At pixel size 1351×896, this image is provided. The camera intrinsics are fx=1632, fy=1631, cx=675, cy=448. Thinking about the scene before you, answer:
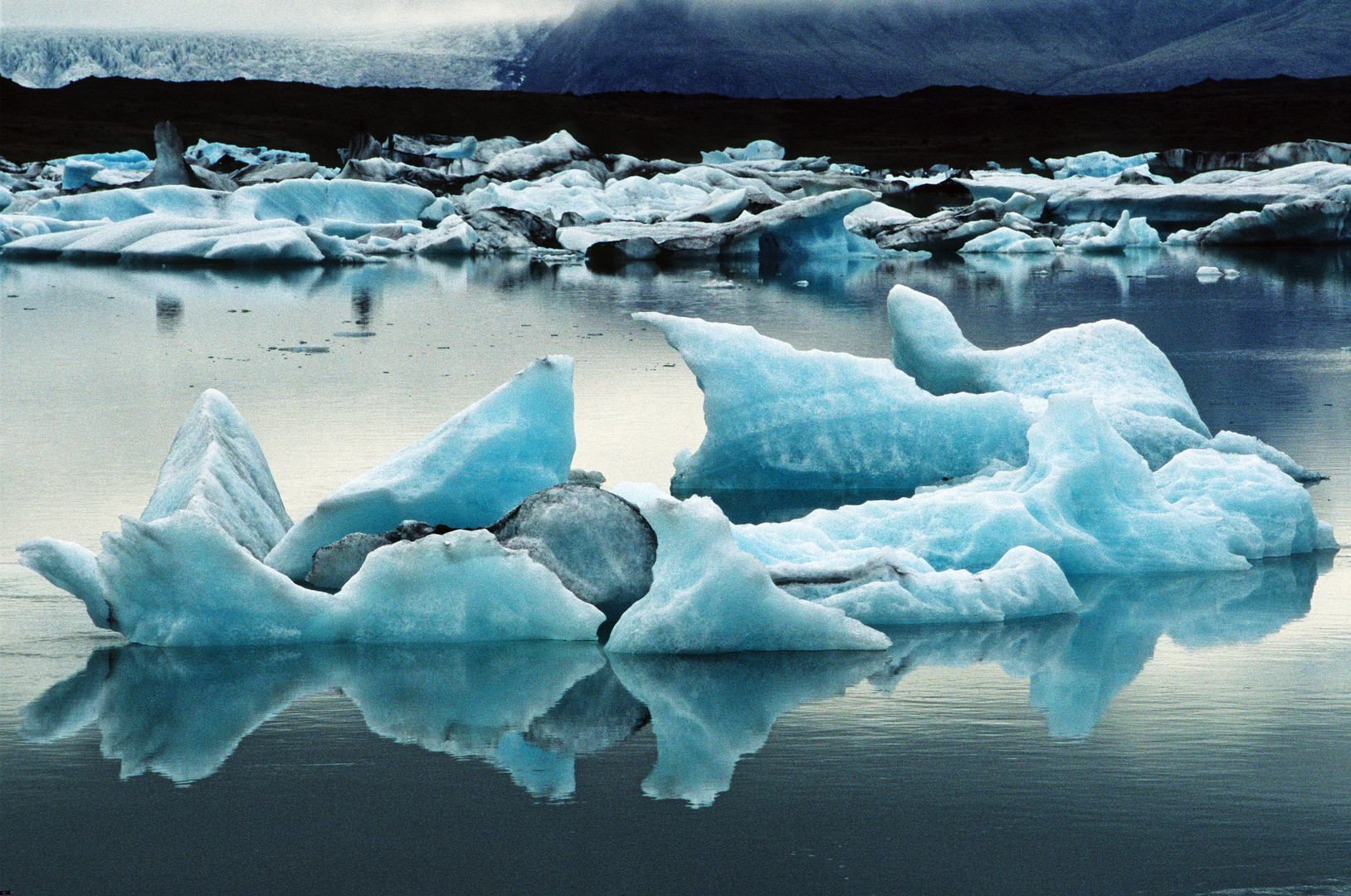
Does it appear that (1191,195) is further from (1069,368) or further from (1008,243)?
(1069,368)

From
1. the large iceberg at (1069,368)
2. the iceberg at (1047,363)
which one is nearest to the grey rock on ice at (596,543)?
the large iceberg at (1069,368)

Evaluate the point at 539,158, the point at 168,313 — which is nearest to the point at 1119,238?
the point at 168,313

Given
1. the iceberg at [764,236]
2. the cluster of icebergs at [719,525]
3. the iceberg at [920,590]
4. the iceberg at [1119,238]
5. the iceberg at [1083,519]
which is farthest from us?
the iceberg at [1119,238]

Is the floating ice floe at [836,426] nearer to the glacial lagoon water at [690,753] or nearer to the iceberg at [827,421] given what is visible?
the iceberg at [827,421]

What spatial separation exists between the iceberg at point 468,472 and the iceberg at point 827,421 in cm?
102

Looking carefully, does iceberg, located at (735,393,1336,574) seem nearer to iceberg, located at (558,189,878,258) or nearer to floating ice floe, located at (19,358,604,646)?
floating ice floe, located at (19,358,604,646)

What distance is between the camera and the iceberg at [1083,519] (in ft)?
13.1

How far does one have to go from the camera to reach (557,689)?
312 cm

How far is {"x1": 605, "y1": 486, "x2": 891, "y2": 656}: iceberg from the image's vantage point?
3.21 m

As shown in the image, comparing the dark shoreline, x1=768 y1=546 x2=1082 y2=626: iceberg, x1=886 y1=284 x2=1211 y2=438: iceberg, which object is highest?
x1=886 y1=284 x2=1211 y2=438: iceberg

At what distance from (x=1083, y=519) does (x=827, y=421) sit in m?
1.23

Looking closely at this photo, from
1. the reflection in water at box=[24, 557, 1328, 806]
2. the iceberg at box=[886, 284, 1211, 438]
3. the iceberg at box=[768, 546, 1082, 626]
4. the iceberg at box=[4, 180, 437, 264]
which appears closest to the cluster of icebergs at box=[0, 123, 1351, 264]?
the iceberg at box=[4, 180, 437, 264]

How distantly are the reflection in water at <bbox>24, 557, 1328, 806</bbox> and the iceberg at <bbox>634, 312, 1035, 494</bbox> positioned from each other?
158 cm

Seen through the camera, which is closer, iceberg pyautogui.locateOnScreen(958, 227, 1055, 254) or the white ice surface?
the white ice surface
